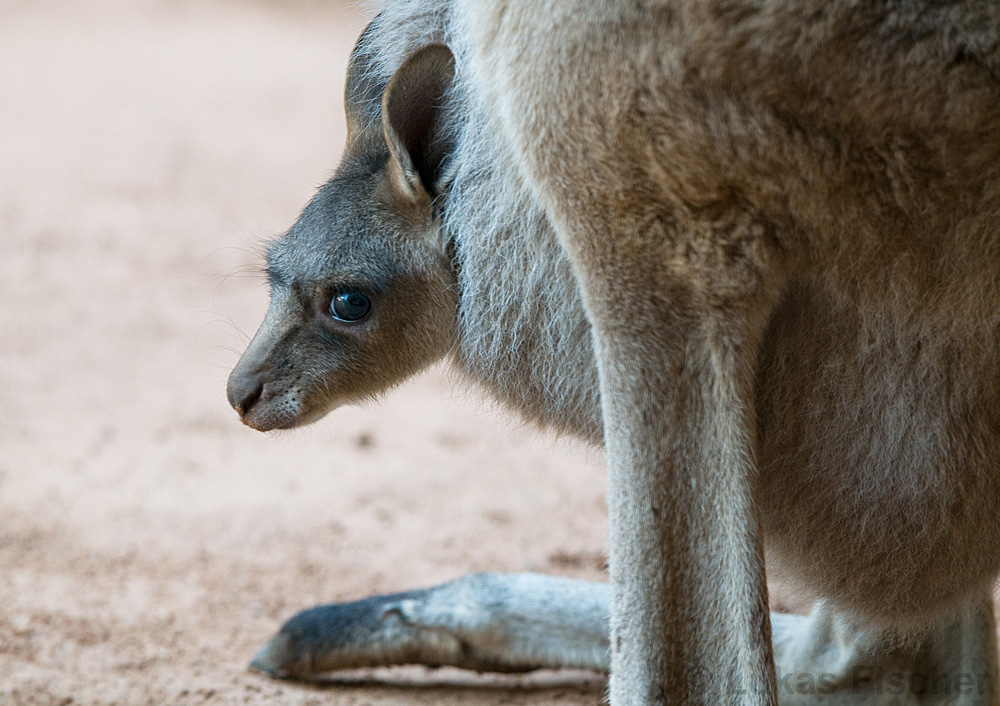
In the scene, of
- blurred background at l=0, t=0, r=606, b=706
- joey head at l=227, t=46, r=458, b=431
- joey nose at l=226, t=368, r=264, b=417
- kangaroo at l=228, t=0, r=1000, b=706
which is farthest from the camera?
blurred background at l=0, t=0, r=606, b=706

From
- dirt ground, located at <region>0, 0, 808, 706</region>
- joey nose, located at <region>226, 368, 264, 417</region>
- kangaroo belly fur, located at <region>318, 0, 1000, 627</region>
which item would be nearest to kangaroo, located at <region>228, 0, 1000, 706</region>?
kangaroo belly fur, located at <region>318, 0, 1000, 627</region>

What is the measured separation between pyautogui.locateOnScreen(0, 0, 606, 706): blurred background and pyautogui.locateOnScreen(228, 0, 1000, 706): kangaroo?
0.35 m

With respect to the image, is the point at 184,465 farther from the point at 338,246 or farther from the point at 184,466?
the point at 338,246

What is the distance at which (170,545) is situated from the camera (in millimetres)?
2863

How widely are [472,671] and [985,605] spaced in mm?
1014

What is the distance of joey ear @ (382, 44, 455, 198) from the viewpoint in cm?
169

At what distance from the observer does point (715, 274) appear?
125 centimetres

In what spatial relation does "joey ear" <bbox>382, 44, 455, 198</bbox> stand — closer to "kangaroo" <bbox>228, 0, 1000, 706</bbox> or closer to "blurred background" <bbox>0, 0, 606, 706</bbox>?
"kangaroo" <bbox>228, 0, 1000, 706</bbox>

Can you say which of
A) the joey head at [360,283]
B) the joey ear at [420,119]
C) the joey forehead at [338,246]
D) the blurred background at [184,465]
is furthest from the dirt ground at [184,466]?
the joey ear at [420,119]

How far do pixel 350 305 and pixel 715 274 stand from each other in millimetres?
807

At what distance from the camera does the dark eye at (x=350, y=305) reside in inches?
73.5

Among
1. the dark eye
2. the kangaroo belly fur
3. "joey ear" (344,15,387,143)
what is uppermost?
"joey ear" (344,15,387,143)

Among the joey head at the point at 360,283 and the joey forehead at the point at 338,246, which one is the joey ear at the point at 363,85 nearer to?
the joey head at the point at 360,283

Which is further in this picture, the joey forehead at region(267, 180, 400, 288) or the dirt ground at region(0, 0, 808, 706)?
the dirt ground at region(0, 0, 808, 706)
